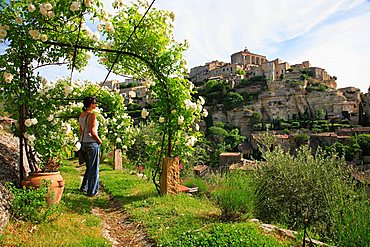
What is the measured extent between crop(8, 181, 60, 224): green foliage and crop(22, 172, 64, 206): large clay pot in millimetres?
172

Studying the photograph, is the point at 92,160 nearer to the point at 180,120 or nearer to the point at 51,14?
A: the point at 180,120

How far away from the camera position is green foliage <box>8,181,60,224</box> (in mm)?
3227

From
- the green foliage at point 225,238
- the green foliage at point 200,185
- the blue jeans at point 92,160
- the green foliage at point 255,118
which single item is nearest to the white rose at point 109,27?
the blue jeans at point 92,160

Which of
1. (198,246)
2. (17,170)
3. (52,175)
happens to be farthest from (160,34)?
(198,246)

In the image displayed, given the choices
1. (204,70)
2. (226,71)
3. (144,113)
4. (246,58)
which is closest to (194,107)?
(144,113)

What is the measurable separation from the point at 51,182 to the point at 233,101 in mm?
71443

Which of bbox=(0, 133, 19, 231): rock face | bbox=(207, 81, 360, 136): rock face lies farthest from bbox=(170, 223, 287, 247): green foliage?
bbox=(207, 81, 360, 136): rock face

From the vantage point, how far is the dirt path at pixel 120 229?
3193 millimetres

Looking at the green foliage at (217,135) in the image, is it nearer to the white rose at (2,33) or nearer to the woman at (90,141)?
the woman at (90,141)

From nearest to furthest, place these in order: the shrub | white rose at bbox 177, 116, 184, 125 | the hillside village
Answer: white rose at bbox 177, 116, 184, 125 → the hillside village → the shrub

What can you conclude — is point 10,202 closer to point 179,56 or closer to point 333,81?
point 179,56

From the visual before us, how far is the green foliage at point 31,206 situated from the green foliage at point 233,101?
71.5m

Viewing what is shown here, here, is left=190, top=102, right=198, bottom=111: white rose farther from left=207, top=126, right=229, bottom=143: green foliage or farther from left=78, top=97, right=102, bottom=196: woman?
left=207, top=126, right=229, bottom=143: green foliage

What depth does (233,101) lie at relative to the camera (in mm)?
73500
